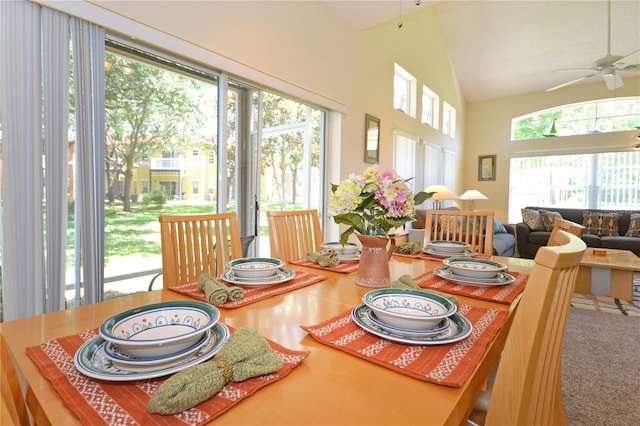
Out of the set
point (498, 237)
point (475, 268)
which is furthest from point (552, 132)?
point (475, 268)

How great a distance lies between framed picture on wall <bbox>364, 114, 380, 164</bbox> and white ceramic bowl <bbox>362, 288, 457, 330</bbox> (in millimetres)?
3448

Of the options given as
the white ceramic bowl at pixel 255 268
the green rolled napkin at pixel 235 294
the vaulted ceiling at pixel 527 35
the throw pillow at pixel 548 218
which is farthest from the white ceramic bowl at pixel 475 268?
the throw pillow at pixel 548 218

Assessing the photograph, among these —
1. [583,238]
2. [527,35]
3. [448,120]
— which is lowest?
[583,238]

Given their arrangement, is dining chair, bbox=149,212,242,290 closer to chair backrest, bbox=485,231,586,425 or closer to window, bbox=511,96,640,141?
chair backrest, bbox=485,231,586,425

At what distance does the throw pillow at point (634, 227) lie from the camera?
496cm

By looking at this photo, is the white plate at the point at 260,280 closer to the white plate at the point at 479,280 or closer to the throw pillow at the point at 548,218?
the white plate at the point at 479,280

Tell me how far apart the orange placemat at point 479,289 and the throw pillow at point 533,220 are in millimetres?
5035

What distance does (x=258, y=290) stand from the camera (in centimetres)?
106

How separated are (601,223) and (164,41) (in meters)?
6.53

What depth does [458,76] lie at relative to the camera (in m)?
6.93

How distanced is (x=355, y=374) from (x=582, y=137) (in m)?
7.73

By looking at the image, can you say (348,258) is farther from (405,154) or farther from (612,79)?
(612,79)

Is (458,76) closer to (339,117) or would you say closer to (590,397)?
(339,117)

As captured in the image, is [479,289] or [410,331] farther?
[479,289]
